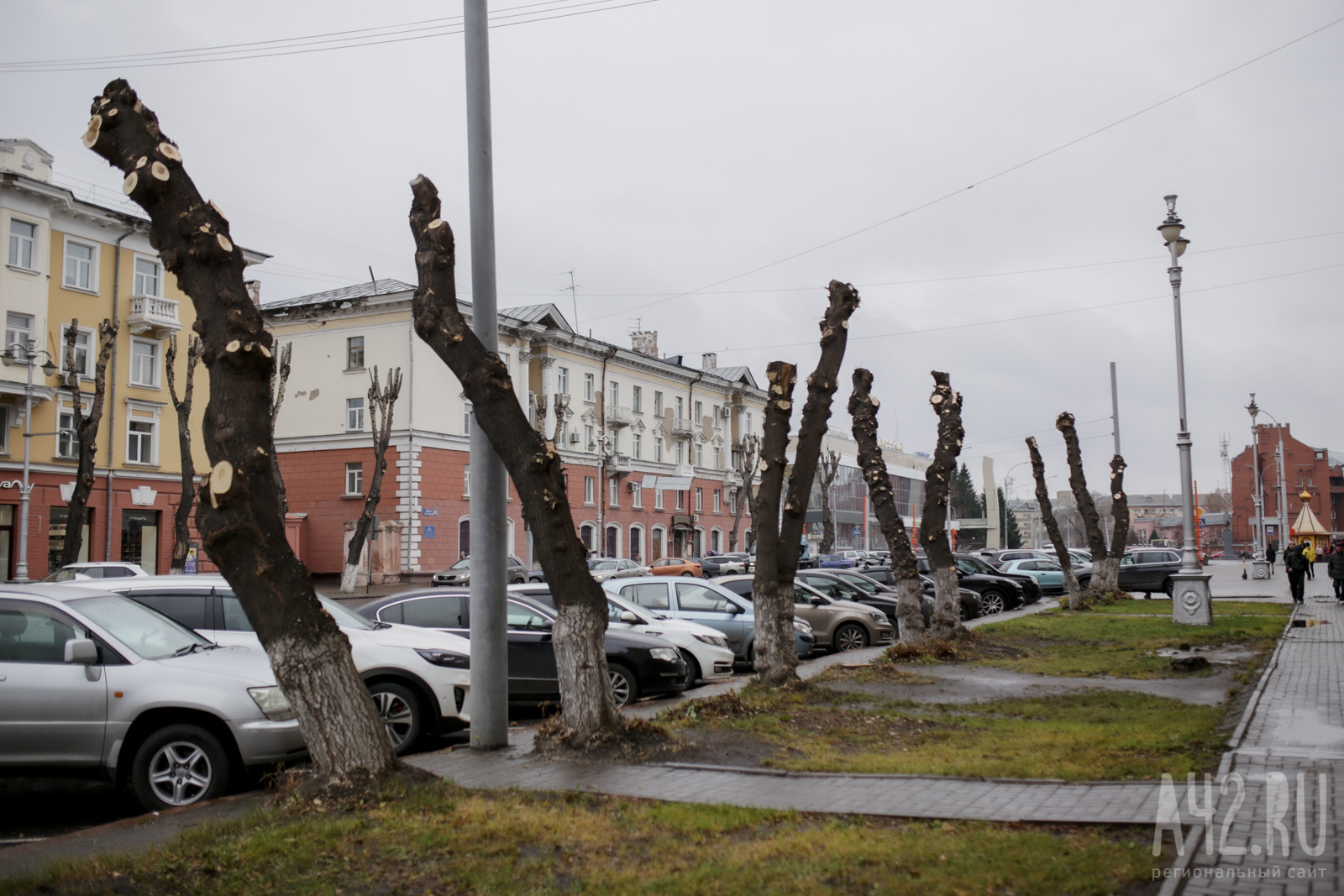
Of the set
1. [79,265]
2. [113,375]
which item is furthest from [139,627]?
[79,265]

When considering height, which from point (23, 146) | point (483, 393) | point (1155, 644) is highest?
point (23, 146)

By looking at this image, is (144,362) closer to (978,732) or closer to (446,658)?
(446,658)

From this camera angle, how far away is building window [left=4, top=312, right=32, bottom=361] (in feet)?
111

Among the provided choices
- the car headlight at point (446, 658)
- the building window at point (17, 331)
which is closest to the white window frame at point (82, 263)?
the building window at point (17, 331)

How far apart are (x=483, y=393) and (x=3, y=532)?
108 ft

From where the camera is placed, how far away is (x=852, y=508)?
4092 inches

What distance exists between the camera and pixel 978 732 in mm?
9273

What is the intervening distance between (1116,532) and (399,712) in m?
27.5

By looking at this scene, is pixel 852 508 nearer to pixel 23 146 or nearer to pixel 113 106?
pixel 23 146

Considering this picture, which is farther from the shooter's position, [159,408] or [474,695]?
[159,408]

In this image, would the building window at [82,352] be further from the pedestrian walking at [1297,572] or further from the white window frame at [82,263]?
the pedestrian walking at [1297,572]

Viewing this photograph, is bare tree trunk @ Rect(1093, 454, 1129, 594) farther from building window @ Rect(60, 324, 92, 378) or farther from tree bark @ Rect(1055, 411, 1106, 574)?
building window @ Rect(60, 324, 92, 378)

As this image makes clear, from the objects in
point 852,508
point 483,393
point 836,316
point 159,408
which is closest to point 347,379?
point 159,408

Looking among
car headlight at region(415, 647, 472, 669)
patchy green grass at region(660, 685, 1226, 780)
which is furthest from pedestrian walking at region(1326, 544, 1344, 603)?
car headlight at region(415, 647, 472, 669)
